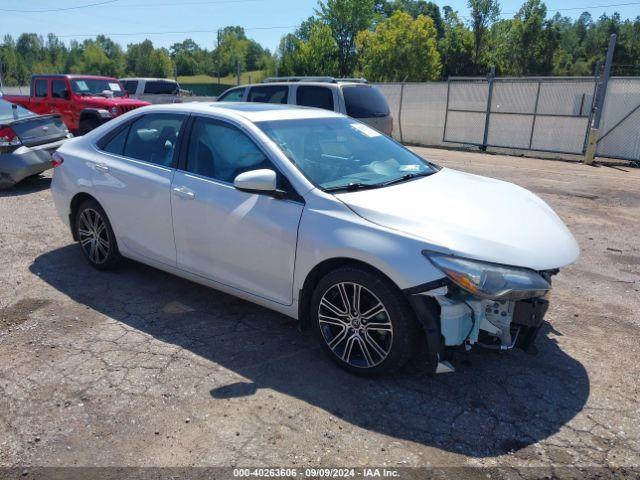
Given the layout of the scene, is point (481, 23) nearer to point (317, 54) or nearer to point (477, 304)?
point (317, 54)

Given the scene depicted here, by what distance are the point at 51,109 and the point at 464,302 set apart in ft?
46.9

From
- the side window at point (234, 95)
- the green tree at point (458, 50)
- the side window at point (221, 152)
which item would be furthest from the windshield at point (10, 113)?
the green tree at point (458, 50)

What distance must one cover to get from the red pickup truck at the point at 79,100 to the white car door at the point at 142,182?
366 inches

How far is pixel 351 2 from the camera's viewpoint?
192 ft

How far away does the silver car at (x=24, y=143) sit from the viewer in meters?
8.57

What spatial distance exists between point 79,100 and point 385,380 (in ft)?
42.9

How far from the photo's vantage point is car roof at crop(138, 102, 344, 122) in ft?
13.3

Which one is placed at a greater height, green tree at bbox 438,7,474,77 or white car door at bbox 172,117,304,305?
green tree at bbox 438,7,474,77

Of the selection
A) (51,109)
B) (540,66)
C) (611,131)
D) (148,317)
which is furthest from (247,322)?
(540,66)

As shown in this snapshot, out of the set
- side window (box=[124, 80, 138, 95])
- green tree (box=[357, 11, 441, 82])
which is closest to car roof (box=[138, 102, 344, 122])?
side window (box=[124, 80, 138, 95])

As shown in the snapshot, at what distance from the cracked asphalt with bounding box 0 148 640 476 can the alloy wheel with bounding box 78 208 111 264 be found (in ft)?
0.92

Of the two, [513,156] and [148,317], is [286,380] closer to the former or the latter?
[148,317]

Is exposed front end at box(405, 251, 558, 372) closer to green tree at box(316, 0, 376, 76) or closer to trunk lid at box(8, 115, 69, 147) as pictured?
trunk lid at box(8, 115, 69, 147)

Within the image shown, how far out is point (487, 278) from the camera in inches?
114
